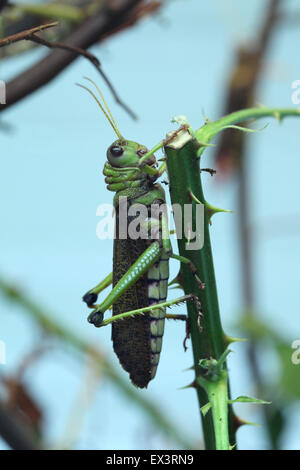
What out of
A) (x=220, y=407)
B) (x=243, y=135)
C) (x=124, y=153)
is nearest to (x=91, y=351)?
(x=124, y=153)

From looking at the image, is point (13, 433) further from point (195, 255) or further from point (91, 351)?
A: point (91, 351)

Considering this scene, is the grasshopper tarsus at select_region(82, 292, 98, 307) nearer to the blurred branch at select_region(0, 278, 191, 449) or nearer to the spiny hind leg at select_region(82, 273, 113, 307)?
the spiny hind leg at select_region(82, 273, 113, 307)

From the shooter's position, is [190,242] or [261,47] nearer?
[190,242]

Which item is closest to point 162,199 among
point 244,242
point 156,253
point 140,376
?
point 156,253

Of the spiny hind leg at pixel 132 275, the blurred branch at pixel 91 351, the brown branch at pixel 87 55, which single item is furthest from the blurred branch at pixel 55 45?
the blurred branch at pixel 91 351

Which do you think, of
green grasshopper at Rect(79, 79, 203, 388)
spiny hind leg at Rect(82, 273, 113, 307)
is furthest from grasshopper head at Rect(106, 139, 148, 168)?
spiny hind leg at Rect(82, 273, 113, 307)
